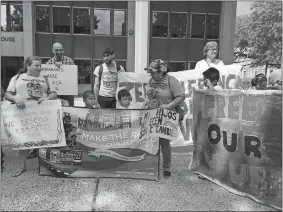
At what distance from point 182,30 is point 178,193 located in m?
20.1

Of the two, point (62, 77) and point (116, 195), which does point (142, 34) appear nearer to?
point (62, 77)

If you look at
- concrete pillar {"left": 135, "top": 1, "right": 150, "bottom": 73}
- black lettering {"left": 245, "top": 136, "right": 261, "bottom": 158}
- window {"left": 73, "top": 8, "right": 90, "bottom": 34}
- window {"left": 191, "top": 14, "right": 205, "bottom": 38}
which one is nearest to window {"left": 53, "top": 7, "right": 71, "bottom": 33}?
window {"left": 73, "top": 8, "right": 90, "bottom": 34}

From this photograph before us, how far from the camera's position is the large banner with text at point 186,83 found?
5.53m

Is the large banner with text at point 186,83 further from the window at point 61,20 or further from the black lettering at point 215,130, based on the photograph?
the window at point 61,20

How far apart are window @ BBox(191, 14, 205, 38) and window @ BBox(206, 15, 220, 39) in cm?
38

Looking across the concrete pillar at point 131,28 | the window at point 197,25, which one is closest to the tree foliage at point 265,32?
the window at point 197,25

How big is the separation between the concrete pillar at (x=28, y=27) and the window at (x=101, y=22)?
4428mm

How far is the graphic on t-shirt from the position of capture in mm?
4242

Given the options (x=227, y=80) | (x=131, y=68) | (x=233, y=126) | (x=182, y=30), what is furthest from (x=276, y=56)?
(x=233, y=126)

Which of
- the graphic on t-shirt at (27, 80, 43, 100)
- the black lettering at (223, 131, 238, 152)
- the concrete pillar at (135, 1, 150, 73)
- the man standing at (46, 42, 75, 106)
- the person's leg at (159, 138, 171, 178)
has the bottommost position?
the person's leg at (159, 138, 171, 178)

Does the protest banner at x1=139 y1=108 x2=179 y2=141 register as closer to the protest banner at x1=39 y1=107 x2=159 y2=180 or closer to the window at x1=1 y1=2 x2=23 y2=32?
the protest banner at x1=39 y1=107 x2=159 y2=180

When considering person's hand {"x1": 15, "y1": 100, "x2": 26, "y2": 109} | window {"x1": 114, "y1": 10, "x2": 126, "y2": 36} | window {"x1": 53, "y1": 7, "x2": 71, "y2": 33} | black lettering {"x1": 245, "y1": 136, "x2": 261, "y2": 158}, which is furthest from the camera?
window {"x1": 114, "y1": 10, "x2": 126, "y2": 36}

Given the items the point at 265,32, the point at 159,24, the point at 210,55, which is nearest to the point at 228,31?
the point at 159,24

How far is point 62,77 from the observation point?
543cm
